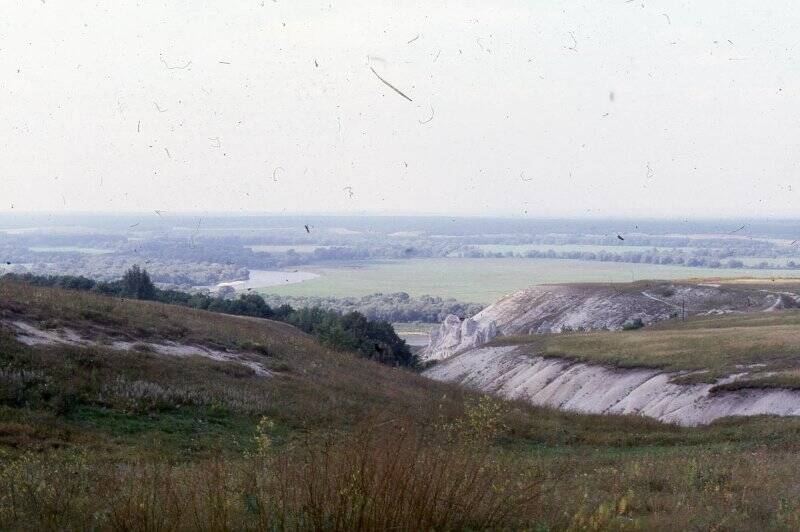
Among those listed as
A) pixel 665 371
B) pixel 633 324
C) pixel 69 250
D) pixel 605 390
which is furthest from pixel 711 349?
pixel 69 250

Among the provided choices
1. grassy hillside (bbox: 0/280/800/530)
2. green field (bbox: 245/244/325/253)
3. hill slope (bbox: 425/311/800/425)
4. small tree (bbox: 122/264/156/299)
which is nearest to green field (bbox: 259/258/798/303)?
green field (bbox: 245/244/325/253)

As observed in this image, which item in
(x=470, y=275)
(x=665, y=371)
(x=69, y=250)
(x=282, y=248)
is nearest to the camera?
(x=665, y=371)

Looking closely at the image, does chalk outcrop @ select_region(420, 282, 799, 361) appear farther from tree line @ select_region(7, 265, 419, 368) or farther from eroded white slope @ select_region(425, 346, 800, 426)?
eroded white slope @ select_region(425, 346, 800, 426)

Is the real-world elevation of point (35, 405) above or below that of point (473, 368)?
above

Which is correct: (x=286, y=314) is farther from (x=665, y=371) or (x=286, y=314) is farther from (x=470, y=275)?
(x=470, y=275)

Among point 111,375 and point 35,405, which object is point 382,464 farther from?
point 111,375

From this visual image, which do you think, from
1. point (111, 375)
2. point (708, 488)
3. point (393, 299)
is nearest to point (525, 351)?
point (111, 375)

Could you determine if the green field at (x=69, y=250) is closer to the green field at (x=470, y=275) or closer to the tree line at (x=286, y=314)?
the green field at (x=470, y=275)
